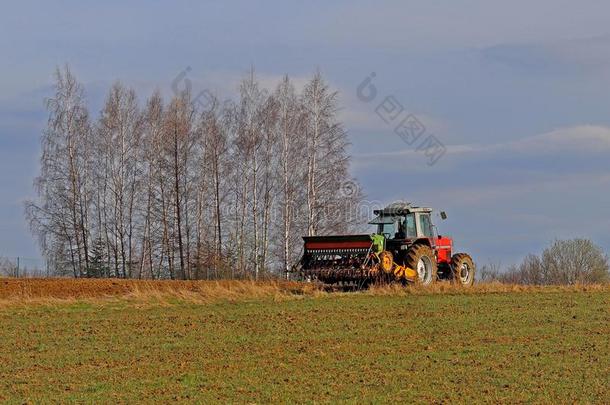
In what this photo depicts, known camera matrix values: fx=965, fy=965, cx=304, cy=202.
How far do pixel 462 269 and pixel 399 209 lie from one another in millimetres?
3471

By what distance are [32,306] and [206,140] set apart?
21.5m

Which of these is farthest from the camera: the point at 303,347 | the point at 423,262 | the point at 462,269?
the point at 462,269

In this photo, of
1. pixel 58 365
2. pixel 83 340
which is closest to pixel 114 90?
pixel 83 340

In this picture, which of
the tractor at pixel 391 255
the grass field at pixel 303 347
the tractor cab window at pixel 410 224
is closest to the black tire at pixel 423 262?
the tractor at pixel 391 255

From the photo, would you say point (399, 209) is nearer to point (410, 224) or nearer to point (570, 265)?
point (410, 224)

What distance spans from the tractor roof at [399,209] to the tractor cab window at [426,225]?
12.0 inches

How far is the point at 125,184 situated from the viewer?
45.5 m

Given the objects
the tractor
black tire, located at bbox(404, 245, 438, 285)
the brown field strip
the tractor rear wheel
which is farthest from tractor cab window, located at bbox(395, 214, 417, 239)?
the brown field strip

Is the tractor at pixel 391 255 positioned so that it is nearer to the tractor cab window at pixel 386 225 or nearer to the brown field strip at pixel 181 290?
the tractor cab window at pixel 386 225

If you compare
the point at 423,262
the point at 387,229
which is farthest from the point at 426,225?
the point at 423,262

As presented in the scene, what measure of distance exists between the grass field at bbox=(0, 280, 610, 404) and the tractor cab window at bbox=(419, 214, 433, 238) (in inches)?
141

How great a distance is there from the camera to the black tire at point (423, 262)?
97.1 ft

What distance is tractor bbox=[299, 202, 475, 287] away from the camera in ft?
94.0

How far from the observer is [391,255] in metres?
29.0
